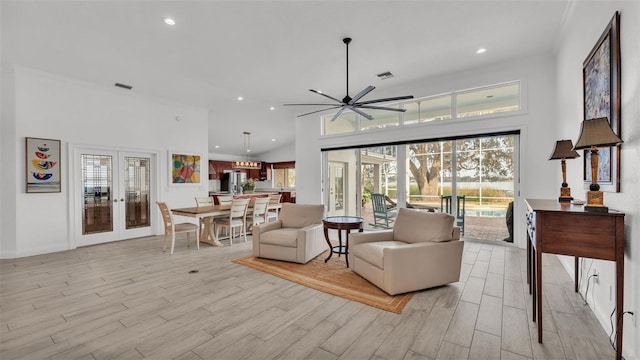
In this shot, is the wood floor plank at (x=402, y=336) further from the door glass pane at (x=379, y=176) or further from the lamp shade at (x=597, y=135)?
the door glass pane at (x=379, y=176)

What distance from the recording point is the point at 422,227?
3.28 m

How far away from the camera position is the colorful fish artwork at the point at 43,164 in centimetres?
461

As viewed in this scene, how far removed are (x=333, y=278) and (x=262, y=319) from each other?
118 centimetres

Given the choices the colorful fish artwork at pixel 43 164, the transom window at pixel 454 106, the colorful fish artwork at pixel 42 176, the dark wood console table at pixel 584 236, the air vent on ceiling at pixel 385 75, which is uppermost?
the air vent on ceiling at pixel 385 75

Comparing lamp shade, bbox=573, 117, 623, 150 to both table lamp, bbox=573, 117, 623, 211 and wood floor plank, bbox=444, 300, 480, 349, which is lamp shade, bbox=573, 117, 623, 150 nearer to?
table lamp, bbox=573, 117, 623, 211

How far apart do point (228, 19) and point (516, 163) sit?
5086mm

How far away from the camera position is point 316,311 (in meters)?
2.59

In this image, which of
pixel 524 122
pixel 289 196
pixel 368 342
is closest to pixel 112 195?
pixel 368 342

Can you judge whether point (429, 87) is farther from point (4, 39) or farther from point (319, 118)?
point (4, 39)

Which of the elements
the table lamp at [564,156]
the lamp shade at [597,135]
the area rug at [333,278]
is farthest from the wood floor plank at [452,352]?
the table lamp at [564,156]

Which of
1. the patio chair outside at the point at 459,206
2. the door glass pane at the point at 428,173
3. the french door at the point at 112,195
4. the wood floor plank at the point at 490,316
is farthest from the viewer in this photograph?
the door glass pane at the point at 428,173

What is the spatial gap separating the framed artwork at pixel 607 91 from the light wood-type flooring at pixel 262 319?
4.12 feet

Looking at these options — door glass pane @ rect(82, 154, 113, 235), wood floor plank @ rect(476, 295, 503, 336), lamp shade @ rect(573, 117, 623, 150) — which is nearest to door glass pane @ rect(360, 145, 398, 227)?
wood floor plank @ rect(476, 295, 503, 336)

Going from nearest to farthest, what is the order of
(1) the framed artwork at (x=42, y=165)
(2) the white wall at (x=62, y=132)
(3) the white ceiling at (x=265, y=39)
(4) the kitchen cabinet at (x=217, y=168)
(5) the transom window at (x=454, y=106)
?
(3) the white ceiling at (x=265, y=39) → (2) the white wall at (x=62, y=132) → (1) the framed artwork at (x=42, y=165) → (5) the transom window at (x=454, y=106) → (4) the kitchen cabinet at (x=217, y=168)
